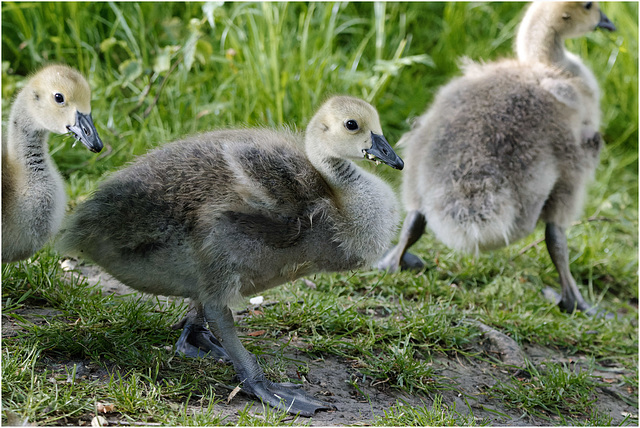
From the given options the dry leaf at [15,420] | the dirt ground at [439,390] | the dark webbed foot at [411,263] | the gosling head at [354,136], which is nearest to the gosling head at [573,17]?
the dark webbed foot at [411,263]

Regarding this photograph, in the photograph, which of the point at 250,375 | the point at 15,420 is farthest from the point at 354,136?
the point at 15,420

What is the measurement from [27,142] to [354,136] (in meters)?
1.42

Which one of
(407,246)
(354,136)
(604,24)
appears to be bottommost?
(407,246)

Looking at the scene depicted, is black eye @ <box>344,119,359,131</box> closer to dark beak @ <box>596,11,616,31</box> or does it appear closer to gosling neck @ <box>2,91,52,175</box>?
gosling neck @ <box>2,91,52,175</box>

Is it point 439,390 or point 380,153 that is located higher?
point 380,153

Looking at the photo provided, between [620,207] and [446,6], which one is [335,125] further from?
[446,6]

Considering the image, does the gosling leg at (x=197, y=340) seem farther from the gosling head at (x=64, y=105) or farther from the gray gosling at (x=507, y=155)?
the gray gosling at (x=507, y=155)

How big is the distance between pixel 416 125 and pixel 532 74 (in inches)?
32.7

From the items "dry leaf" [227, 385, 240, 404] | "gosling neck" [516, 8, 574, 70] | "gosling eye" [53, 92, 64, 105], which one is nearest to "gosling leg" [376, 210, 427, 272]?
"gosling neck" [516, 8, 574, 70]

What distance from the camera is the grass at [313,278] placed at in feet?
11.1

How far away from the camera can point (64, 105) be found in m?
3.31

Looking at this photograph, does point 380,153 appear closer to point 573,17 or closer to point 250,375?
point 250,375

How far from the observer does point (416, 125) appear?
5.31 m

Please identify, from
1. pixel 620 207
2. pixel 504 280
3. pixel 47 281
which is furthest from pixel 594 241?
pixel 47 281
